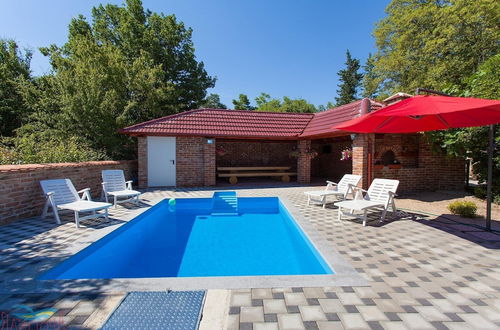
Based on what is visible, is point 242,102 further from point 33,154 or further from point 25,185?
point 25,185

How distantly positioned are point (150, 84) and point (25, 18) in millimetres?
6699

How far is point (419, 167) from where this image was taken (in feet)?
31.5

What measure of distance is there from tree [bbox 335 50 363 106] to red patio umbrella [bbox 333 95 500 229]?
35884mm

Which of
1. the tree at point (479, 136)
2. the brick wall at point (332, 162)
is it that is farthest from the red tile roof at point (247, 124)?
the tree at point (479, 136)

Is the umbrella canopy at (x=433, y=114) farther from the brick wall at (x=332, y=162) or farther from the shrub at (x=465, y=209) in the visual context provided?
the brick wall at (x=332, y=162)

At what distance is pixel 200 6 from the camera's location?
39.8 ft

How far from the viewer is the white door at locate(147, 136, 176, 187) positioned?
11.3 metres

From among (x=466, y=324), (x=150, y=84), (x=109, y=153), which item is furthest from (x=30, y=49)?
(x=466, y=324)

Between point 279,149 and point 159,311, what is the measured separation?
48.6ft

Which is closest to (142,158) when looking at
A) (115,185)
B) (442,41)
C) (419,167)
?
(115,185)

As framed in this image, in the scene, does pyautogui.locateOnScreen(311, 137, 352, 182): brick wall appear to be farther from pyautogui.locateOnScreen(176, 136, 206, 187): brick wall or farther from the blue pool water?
the blue pool water

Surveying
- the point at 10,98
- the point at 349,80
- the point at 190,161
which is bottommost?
the point at 190,161

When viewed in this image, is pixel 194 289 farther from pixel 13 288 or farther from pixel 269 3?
pixel 269 3

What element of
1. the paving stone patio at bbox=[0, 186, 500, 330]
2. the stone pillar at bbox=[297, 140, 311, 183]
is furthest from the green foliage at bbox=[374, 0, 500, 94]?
the paving stone patio at bbox=[0, 186, 500, 330]
